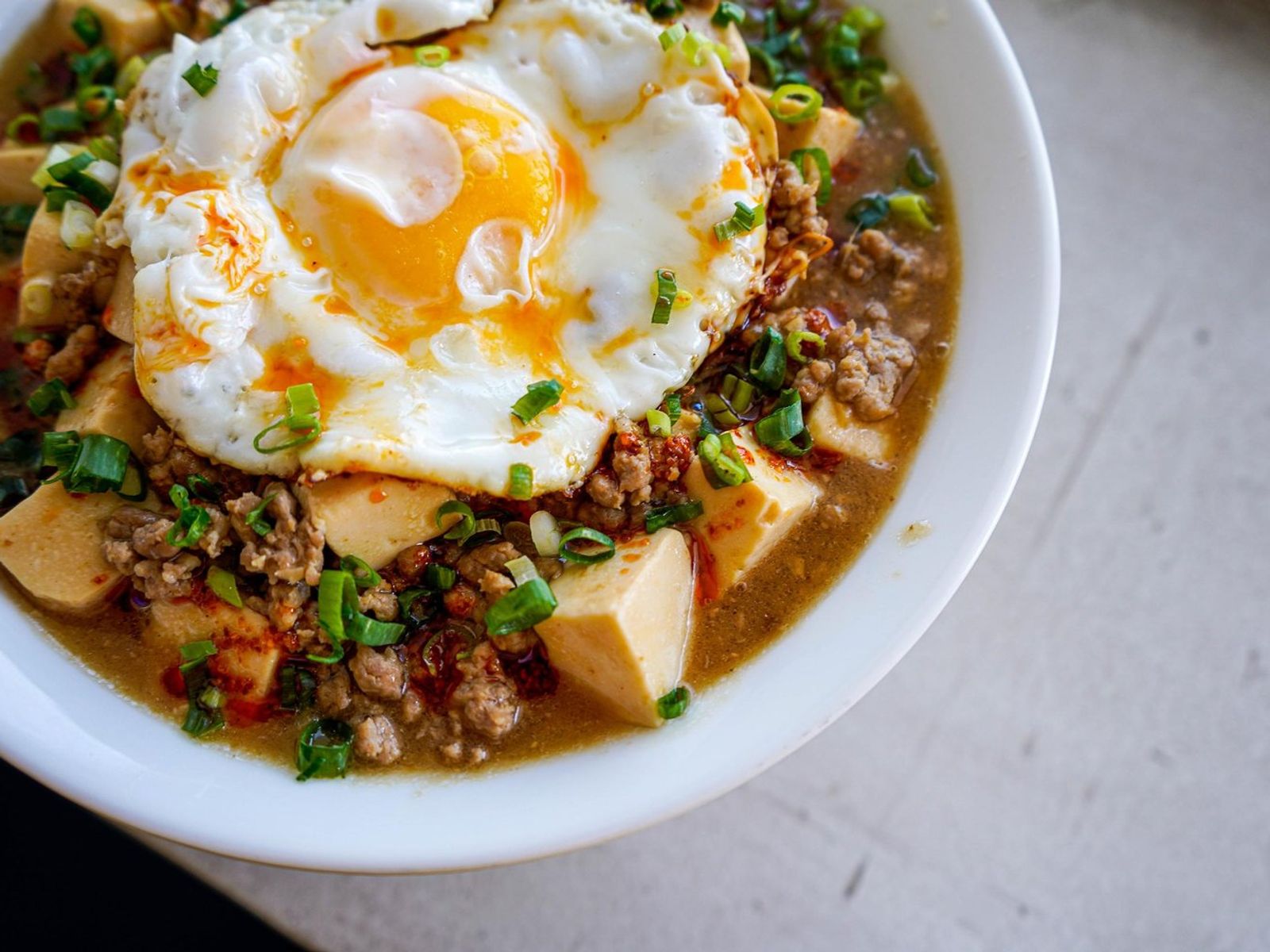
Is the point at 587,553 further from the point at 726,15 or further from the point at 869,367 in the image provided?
the point at 726,15

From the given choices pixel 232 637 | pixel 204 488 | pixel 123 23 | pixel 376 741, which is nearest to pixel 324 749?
pixel 376 741

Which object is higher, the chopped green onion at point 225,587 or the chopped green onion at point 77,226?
the chopped green onion at point 77,226

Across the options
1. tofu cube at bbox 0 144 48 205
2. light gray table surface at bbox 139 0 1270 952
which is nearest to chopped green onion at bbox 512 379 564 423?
light gray table surface at bbox 139 0 1270 952

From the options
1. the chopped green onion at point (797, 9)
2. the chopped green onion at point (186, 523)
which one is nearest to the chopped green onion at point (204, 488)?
the chopped green onion at point (186, 523)

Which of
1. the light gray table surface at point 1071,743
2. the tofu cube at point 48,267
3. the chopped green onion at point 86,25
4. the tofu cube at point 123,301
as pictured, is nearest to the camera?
the tofu cube at point 123,301

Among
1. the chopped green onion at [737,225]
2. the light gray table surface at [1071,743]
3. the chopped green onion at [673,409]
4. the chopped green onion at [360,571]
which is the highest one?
the chopped green onion at [737,225]

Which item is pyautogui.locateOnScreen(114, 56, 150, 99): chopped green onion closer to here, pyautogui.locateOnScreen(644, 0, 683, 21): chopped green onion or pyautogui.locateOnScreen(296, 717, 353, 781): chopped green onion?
pyautogui.locateOnScreen(644, 0, 683, 21): chopped green onion

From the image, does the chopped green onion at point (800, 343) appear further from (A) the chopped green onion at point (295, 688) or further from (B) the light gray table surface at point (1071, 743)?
(A) the chopped green onion at point (295, 688)

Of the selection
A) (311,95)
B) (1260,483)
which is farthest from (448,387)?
(1260,483)
